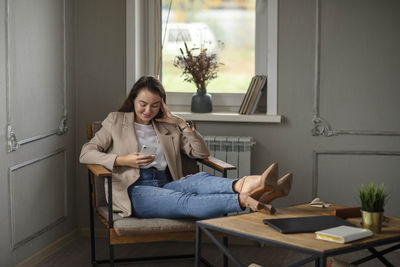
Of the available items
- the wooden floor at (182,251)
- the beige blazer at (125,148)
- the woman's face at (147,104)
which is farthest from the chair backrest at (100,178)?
the wooden floor at (182,251)

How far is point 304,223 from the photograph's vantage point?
2387mm

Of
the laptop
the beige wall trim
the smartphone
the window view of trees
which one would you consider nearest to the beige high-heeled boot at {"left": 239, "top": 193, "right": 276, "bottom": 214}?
the laptop

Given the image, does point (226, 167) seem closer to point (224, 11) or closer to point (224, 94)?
point (224, 94)

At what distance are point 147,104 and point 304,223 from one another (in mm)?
1206

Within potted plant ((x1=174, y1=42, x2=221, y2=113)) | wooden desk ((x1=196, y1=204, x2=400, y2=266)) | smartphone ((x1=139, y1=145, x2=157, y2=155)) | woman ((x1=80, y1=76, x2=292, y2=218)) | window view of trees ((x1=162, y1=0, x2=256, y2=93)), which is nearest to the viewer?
wooden desk ((x1=196, y1=204, x2=400, y2=266))

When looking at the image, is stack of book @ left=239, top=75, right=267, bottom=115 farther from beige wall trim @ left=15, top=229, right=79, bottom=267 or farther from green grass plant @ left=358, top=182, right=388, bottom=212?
green grass plant @ left=358, top=182, right=388, bottom=212

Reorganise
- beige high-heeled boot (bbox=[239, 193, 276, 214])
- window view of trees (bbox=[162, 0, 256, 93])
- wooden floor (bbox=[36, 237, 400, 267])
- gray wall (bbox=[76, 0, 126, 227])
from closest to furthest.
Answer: beige high-heeled boot (bbox=[239, 193, 276, 214]), wooden floor (bbox=[36, 237, 400, 267]), gray wall (bbox=[76, 0, 126, 227]), window view of trees (bbox=[162, 0, 256, 93])

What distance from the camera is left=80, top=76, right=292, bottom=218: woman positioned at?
266cm

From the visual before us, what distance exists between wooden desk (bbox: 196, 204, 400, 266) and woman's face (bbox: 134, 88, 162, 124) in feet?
3.05

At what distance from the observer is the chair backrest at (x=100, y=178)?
3.24 metres

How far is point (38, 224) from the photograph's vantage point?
3.36m

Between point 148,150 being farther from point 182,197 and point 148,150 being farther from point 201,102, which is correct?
point 201,102

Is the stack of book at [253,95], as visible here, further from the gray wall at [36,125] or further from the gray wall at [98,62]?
the gray wall at [36,125]

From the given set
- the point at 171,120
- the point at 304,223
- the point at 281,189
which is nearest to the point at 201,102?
the point at 171,120
